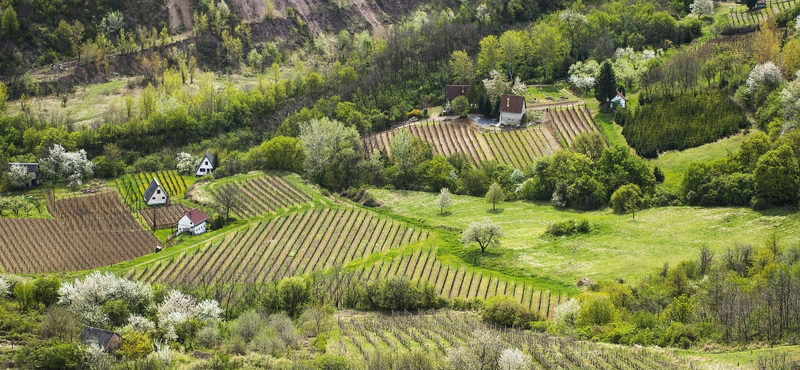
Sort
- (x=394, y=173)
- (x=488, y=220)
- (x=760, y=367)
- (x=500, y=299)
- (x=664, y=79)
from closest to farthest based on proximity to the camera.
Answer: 1. (x=760, y=367)
2. (x=500, y=299)
3. (x=488, y=220)
4. (x=394, y=173)
5. (x=664, y=79)

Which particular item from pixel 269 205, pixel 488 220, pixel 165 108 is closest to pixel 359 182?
pixel 269 205

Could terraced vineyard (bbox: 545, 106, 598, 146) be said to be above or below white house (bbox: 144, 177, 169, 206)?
above

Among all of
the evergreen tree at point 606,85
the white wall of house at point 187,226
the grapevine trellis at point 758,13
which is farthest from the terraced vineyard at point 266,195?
the grapevine trellis at point 758,13

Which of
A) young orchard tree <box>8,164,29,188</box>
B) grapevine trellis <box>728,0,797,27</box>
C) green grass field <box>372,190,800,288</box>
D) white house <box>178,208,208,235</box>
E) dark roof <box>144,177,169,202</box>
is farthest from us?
grapevine trellis <box>728,0,797,27</box>

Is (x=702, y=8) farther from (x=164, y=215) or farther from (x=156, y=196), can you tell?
(x=164, y=215)

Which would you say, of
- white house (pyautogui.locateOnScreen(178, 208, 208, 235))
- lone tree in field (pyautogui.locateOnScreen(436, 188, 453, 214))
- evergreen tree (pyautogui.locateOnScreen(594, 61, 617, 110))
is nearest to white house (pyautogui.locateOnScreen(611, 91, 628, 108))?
evergreen tree (pyautogui.locateOnScreen(594, 61, 617, 110))

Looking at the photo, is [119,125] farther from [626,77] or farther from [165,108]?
[626,77]

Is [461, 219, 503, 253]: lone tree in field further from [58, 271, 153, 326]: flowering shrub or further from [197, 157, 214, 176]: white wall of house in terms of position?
[197, 157, 214, 176]: white wall of house

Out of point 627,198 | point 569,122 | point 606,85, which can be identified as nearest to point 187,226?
point 627,198
